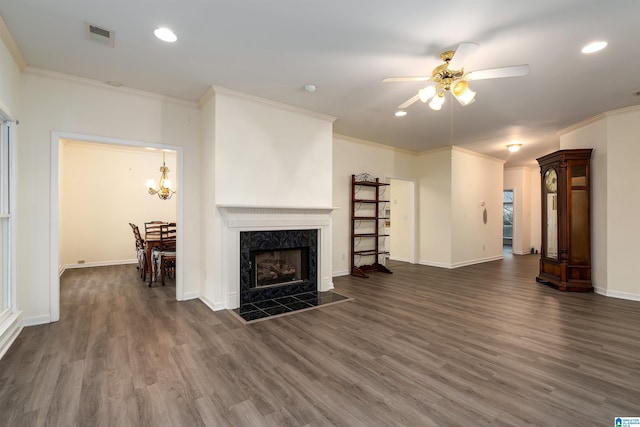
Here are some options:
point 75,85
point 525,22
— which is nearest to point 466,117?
point 525,22

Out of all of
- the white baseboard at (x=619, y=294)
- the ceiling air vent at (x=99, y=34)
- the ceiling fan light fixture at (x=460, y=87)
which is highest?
the ceiling air vent at (x=99, y=34)

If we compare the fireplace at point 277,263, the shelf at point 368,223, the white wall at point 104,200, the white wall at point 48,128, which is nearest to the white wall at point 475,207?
the shelf at point 368,223

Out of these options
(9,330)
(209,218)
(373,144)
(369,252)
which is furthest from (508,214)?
(9,330)

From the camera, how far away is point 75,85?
3553mm

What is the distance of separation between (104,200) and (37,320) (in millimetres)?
4409

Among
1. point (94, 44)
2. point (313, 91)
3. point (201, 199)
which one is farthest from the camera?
point (201, 199)

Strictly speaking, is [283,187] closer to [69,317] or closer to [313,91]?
[313,91]

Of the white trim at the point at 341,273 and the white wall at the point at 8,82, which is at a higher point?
the white wall at the point at 8,82

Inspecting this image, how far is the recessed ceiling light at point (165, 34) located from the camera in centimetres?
261

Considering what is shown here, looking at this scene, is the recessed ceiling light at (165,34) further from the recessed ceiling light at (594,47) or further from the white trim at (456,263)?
the white trim at (456,263)

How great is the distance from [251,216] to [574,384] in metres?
3.58

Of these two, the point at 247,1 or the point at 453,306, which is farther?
the point at 453,306

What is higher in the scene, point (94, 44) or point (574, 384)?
point (94, 44)

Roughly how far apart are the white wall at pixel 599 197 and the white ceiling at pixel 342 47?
454mm
